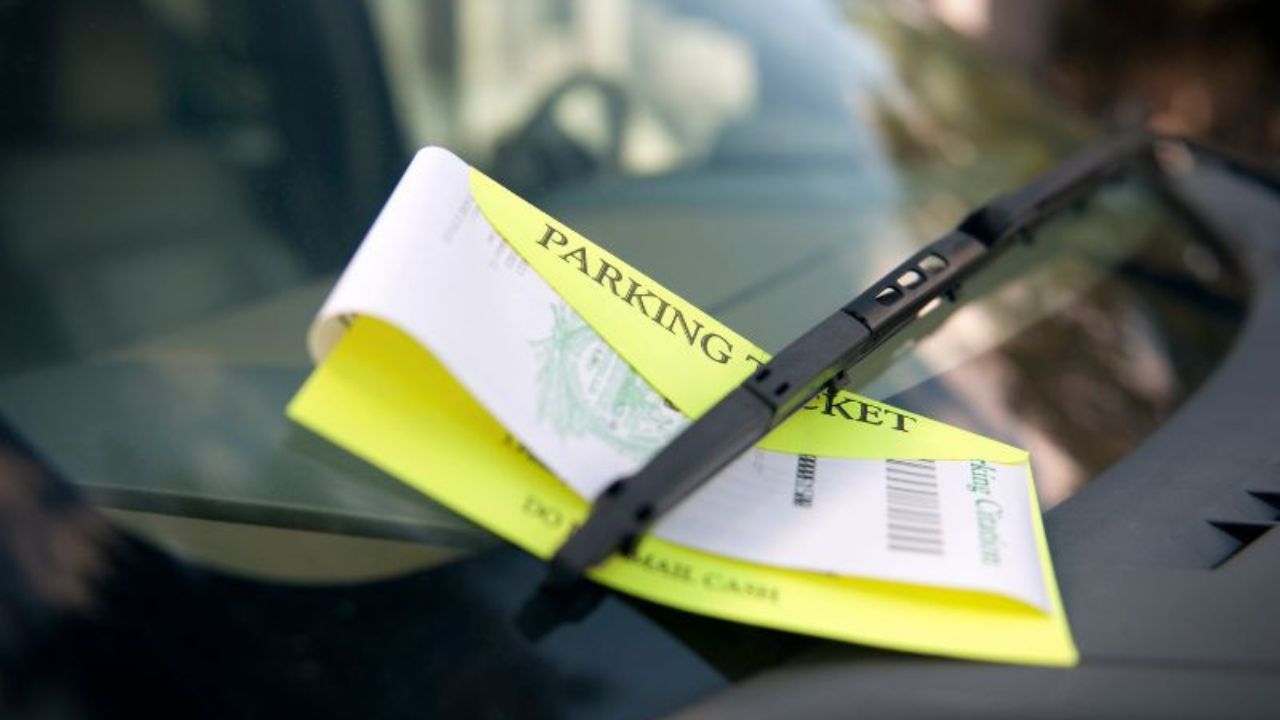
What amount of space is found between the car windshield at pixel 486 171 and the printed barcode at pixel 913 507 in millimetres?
113

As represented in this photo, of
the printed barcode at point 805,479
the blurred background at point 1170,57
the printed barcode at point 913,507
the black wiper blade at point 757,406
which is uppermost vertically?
the black wiper blade at point 757,406

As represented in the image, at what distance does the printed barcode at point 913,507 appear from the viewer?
28.1 inches

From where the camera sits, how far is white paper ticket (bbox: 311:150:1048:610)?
0.69 m

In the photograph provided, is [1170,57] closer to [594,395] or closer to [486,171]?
[486,171]

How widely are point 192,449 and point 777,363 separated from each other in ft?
1.34

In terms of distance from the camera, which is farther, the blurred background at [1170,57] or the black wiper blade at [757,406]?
the blurred background at [1170,57]

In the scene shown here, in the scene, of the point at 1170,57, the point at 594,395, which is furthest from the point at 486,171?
the point at 1170,57

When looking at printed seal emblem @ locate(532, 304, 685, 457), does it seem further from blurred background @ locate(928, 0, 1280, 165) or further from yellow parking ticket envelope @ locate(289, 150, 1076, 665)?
blurred background @ locate(928, 0, 1280, 165)

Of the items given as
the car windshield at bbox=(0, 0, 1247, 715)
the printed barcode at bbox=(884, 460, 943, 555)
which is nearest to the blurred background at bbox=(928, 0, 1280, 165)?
the car windshield at bbox=(0, 0, 1247, 715)

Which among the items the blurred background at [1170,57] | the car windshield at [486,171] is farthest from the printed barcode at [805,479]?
the blurred background at [1170,57]

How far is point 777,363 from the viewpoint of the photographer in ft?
2.56

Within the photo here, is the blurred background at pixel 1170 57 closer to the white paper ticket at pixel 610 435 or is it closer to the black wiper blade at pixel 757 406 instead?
the black wiper blade at pixel 757 406

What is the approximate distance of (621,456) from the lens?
72 cm

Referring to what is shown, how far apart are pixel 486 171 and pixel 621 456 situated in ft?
2.10
